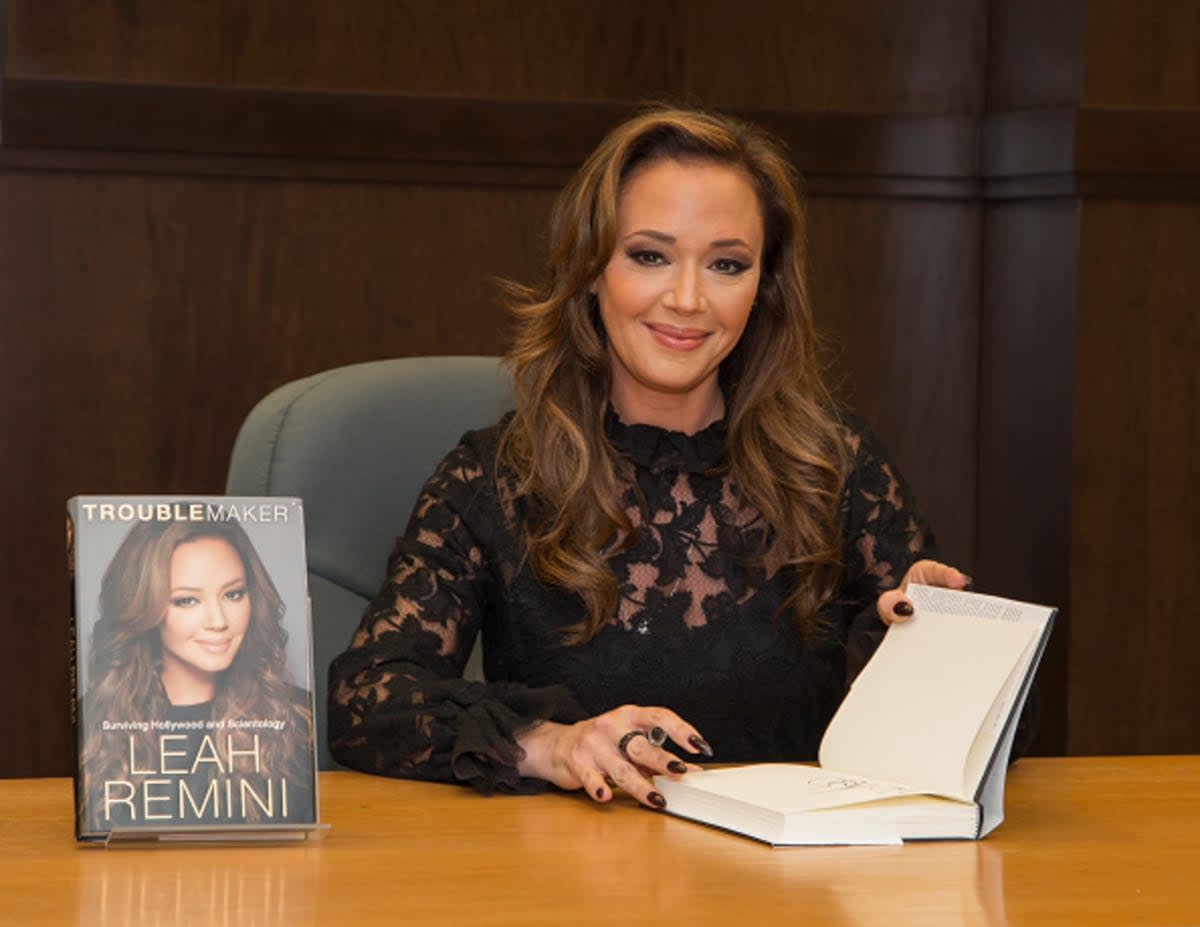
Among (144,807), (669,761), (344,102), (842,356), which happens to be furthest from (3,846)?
(842,356)

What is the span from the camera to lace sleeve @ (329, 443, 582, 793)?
76.8 inches

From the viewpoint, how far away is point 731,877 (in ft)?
5.08

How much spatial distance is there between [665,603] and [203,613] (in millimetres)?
889

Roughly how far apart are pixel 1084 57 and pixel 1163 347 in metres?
0.54

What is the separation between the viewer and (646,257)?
96.5 inches

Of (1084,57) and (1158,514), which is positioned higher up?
(1084,57)

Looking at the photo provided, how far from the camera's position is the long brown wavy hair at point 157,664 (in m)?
1.58

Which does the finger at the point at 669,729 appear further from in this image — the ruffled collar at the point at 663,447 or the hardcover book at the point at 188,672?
the ruffled collar at the point at 663,447

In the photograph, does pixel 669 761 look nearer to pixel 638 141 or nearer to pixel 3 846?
pixel 3 846

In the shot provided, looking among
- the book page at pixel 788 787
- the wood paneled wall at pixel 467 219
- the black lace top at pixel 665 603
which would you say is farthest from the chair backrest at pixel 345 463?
the wood paneled wall at pixel 467 219

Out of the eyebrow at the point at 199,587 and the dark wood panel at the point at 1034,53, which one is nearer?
the eyebrow at the point at 199,587

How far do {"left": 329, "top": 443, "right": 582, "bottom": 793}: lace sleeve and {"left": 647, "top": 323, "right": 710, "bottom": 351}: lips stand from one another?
28 cm

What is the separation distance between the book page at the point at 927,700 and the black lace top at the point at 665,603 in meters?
0.43

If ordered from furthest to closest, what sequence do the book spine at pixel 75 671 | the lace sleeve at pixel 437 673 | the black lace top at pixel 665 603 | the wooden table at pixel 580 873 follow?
1. the black lace top at pixel 665 603
2. the lace sleeve at pixel 437 673
3. the book spine at pixel 75 671
4. the wooden table at pixel 580 873
